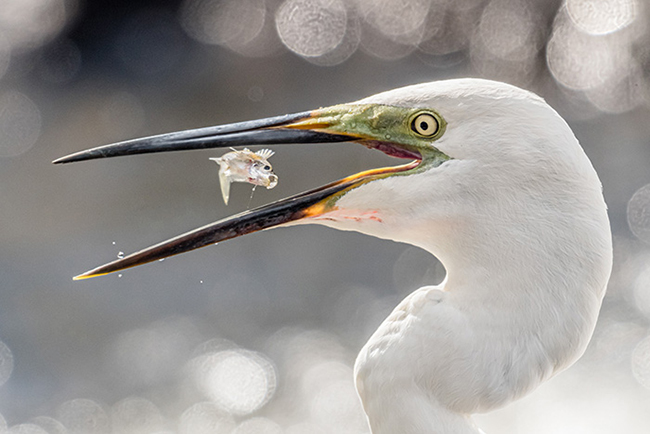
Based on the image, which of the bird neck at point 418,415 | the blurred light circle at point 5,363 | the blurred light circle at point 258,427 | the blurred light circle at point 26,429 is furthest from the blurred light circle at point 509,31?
the bird neck at point 418,415

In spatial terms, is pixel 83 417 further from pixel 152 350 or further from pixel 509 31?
pixel 509 31

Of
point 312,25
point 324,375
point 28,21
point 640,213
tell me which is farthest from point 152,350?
point 640,213

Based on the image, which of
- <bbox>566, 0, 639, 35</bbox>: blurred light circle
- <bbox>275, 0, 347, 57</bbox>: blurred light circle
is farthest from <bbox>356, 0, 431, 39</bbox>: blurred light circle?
<bbox>566, 0, 639, 35</bbox>: blurred light circle

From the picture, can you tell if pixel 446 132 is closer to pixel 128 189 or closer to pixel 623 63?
pixel 128 189

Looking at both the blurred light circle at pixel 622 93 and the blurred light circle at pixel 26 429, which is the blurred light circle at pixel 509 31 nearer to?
the blurred light circle at pixel 622 93

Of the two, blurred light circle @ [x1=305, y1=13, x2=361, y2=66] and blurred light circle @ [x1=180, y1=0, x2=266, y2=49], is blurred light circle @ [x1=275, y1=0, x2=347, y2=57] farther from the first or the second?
blurred light circle @ [x1=180, y1=0, x2=266, y2=49]

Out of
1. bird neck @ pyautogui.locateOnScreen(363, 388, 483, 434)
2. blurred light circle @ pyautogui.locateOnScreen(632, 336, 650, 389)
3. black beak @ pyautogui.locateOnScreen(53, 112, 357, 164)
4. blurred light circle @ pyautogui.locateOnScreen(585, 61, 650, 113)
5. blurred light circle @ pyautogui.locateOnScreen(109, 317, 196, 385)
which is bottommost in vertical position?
blurred light circle @ pyautogui.locateOnScreen(632, 336, 650, 389)
